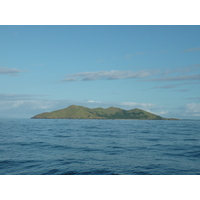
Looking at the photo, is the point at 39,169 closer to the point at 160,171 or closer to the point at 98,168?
the point at 98,168

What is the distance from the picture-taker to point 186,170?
685 inches

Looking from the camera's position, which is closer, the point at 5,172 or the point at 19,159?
the point at 5,172

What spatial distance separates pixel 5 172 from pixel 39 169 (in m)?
3.12

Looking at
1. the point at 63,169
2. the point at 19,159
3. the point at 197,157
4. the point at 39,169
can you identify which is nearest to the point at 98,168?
the point at 63,169

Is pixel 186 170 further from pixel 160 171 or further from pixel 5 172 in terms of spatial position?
pixel 5 172

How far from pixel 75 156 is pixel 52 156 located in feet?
9.45

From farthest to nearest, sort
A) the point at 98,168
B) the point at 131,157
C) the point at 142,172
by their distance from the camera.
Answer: the point at 131,157 < the point at 98,168 < the point at 142,172

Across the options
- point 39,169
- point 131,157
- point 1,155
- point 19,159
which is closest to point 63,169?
point 39,169

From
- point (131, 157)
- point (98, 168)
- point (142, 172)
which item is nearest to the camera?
point (142, 172)

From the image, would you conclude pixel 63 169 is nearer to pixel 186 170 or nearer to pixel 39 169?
pixel 39 169

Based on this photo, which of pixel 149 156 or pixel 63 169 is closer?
pixel 63 169

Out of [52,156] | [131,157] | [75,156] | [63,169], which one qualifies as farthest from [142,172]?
[52,156]

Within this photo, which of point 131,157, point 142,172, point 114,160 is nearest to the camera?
point 142,172

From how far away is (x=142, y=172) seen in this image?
16531 millimetres
